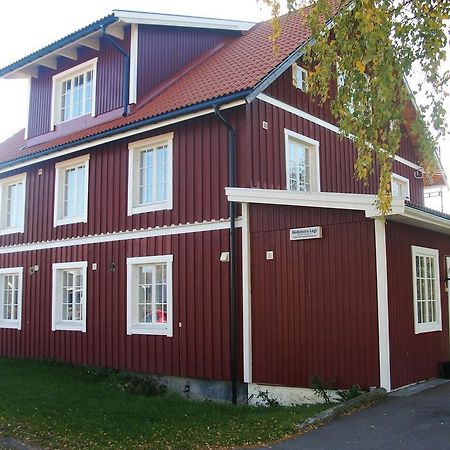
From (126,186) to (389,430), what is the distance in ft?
27.6

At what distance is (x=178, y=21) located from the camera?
15.3 metres

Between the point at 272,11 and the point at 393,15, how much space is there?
4.88ft

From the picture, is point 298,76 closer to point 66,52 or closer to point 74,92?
point 74,92

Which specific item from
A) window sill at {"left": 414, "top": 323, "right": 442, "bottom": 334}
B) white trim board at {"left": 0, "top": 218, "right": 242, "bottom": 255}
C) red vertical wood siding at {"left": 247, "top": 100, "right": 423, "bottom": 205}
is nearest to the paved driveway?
window sill at {"left": 414, "top": 323, "right": 442, "bottom": 334}

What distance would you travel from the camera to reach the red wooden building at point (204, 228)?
10.2 meters

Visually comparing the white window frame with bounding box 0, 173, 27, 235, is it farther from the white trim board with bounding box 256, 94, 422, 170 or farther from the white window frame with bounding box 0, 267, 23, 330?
the white trim board with bounding box 256, 94, 422, 170

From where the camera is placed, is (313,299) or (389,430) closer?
(389,430)

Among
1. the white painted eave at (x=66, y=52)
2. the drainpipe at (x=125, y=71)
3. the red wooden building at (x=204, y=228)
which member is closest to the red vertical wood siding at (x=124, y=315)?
the red wooden building at (x=204, y=228)

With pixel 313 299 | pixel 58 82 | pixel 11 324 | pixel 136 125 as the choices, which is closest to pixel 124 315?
pixel 136 125

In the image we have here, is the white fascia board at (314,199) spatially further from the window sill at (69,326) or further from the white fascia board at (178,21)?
the white fascia board at (178,21)

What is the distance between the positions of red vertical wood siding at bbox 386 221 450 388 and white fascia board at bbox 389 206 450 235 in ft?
0.42

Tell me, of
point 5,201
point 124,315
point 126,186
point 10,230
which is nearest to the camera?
point 124,315

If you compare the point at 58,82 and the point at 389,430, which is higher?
the point at 58,82

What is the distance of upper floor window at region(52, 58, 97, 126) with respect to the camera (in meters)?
15.8
